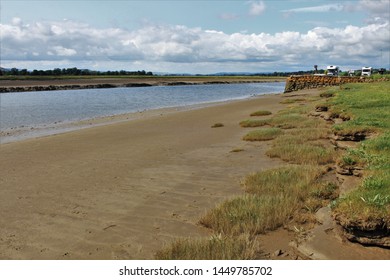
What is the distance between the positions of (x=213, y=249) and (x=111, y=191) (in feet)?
15.3

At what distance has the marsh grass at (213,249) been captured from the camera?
565 centimetres

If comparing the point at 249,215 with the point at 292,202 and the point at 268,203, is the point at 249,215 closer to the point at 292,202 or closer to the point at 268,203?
the point at 268,203

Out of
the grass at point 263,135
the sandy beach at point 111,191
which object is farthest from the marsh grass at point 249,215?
the grass at point 263,135

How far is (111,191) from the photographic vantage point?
9.78m

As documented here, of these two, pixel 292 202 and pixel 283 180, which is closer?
pixel 292 202

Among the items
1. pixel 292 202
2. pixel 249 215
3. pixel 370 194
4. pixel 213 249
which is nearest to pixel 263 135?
pixel 292 202

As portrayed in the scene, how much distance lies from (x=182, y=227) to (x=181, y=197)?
6.07ft

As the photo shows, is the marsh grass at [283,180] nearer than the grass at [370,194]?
No

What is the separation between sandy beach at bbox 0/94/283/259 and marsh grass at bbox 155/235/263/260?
524 millimetres

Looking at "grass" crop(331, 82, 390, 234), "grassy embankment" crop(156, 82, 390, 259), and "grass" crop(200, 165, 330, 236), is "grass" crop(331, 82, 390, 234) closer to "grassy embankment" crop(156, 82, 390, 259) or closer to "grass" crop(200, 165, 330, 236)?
"grassy embankment" crop(156, 82, 390, 259)

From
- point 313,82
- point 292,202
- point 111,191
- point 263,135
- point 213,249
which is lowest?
point 111,191

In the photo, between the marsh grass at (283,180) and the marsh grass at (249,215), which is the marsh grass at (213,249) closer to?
the marsh grass at (249,215)

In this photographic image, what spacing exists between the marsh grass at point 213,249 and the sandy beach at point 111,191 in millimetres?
524
